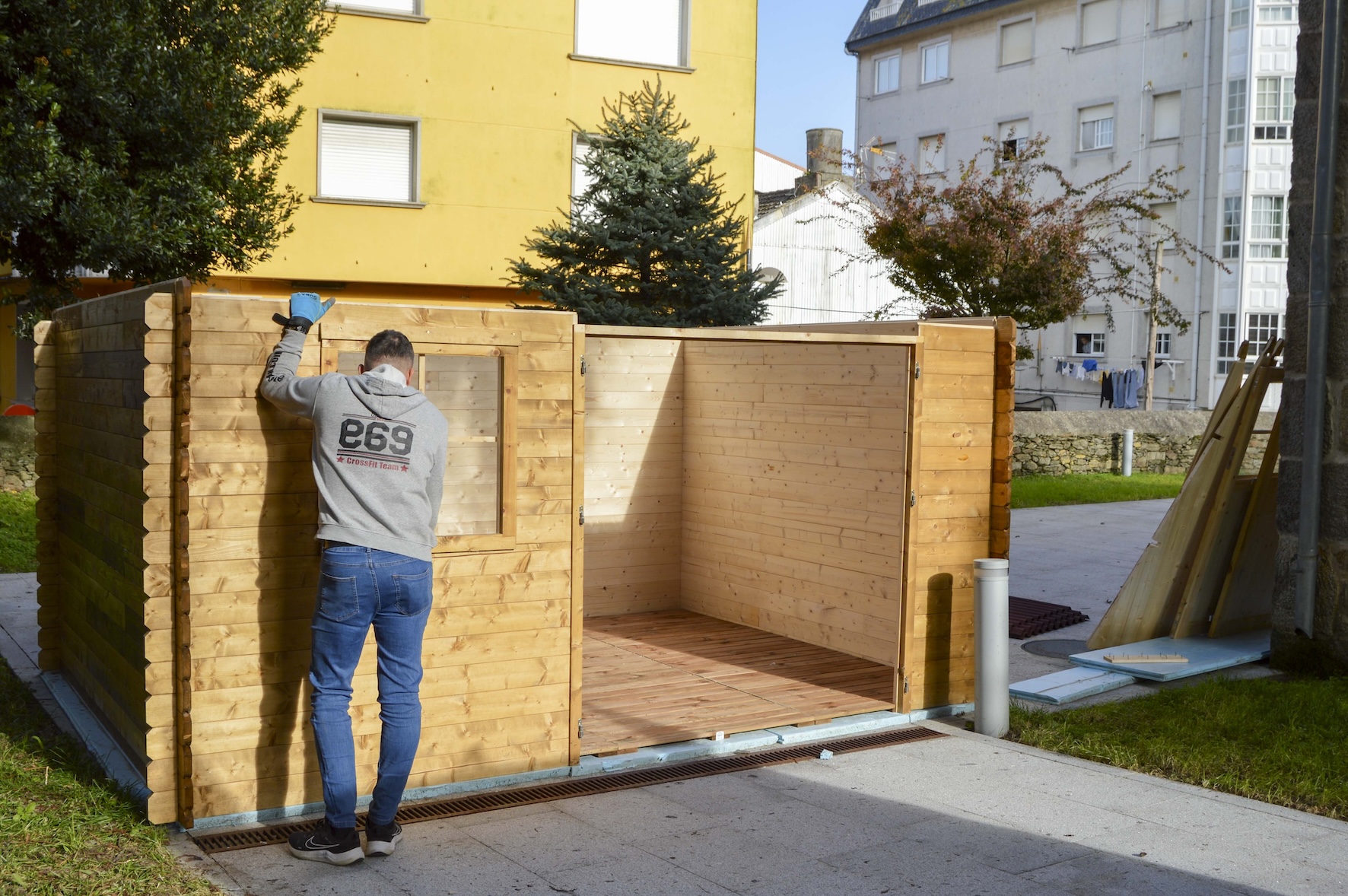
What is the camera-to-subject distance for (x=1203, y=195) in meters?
37.2

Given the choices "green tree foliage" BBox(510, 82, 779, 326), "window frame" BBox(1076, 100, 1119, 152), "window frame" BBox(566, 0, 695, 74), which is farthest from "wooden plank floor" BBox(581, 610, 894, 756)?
"window frame" BBox(1076, 100, 1119, 152)

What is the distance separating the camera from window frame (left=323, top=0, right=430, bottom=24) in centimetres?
1762

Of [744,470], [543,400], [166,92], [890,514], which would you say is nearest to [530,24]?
[166,92]

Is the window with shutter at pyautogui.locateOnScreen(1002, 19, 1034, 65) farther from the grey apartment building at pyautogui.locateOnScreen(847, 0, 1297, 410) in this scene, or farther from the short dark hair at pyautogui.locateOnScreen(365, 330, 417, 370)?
the short dark hair at pyautogui.locateOnScreen(365, 330, 417, 370)

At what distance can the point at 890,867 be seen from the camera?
5305mm

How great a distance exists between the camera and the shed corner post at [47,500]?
27.0 ft

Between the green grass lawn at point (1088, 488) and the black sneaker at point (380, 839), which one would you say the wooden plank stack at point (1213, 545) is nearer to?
the black sneaker at point (380, 839)

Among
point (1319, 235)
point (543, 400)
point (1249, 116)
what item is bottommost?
point (543, 400)

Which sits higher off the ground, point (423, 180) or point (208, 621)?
point (423, 180)

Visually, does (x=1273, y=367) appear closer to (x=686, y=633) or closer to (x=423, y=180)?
(x=686, y=633)

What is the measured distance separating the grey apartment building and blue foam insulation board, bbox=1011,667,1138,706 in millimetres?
25557

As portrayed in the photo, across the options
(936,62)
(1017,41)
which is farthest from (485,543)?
Result: (936,62)

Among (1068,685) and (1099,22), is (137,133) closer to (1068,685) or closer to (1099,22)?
(1068,685)

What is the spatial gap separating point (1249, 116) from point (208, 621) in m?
37.0
